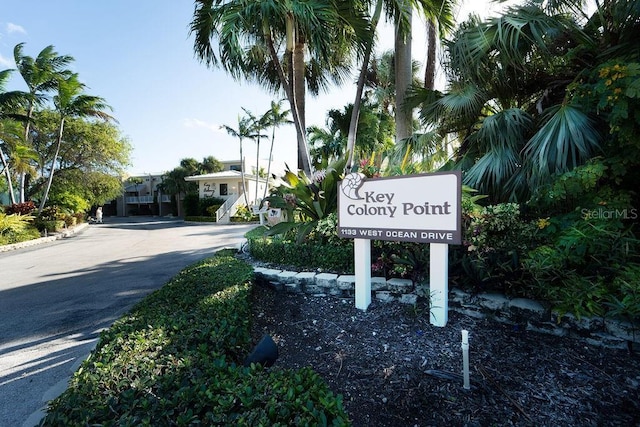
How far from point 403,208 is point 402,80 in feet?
15.7

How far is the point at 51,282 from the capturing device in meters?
5.64

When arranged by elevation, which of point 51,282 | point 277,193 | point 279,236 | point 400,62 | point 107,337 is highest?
point 400,62

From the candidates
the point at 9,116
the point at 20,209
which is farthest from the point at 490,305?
the point at 9,116

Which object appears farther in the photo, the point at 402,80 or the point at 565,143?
the point at 402,80

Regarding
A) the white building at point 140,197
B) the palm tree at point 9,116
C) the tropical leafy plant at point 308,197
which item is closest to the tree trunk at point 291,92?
the tropical leafy plant at point 308,197

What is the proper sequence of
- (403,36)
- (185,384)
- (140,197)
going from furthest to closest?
(140,197), (403,36), (185,384)

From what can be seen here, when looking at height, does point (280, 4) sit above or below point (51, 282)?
above

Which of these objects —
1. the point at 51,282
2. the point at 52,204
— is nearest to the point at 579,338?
the point at 51,282

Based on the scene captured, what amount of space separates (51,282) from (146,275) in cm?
163

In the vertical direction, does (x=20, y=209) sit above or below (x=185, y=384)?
above

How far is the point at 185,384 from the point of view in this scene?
1641mm

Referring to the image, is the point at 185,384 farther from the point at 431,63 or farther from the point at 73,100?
the point at 73,100

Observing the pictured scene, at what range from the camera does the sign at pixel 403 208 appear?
2592 mm

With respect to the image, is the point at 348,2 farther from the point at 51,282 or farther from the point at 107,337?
the point at 51,282
